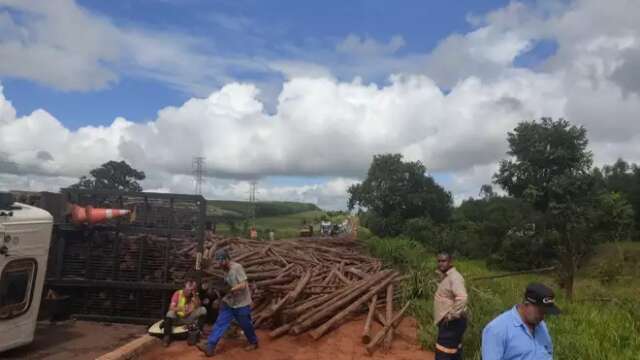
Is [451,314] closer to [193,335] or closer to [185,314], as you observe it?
[193,335]

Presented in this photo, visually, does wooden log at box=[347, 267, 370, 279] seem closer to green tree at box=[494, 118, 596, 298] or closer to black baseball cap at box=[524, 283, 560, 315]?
black baseball cap at box=[524, 283, 560, 315]

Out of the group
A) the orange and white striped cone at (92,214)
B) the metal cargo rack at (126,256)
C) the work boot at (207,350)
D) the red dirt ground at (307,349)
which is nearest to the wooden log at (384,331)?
the red dirt ground at (307,349)

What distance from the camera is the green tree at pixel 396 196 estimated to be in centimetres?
5141

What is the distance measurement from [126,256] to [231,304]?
322 cm

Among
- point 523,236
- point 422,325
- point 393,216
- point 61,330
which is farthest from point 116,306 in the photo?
point 393,216

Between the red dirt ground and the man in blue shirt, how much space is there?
5880 millimetres

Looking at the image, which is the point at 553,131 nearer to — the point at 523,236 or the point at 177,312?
the point at 523,236

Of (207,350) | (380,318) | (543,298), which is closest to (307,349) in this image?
(207,350)

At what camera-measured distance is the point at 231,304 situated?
9375 mm

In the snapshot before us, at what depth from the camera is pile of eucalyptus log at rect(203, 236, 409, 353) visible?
35.8ft

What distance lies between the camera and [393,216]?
51.3 metres

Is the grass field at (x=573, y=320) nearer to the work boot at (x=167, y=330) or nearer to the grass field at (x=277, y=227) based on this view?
the work boot at (x=167, y=330)

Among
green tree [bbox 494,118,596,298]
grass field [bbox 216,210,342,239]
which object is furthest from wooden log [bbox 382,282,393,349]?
green tree [bbox 494,118,596,298]

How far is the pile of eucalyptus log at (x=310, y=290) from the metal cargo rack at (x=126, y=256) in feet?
6.50
